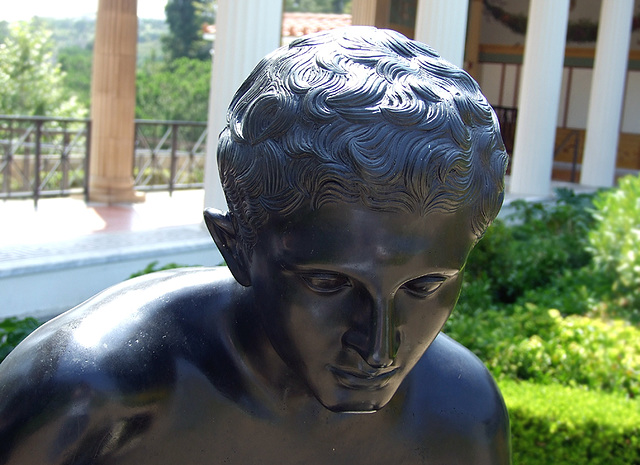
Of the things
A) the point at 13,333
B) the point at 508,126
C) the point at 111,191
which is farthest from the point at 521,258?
the point at 508,126

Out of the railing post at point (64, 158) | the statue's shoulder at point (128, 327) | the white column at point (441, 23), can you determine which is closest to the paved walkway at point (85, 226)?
the railing post at point (64, 158)

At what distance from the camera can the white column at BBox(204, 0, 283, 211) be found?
23.5 feet

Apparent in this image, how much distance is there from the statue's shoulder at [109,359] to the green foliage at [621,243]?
655cm

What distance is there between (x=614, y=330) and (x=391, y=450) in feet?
17.9

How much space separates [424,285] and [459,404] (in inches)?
12.7

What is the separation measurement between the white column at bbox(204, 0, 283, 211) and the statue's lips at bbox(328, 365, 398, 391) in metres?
6.24

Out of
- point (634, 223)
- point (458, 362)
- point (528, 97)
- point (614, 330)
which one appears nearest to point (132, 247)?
point (614, 330)

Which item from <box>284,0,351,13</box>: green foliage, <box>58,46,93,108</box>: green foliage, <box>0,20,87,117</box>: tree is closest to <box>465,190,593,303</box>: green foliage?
<box>0,20,87,117</box>: tree

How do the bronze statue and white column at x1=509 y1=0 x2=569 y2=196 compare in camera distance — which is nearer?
the bronze statue

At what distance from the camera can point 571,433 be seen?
4.36m

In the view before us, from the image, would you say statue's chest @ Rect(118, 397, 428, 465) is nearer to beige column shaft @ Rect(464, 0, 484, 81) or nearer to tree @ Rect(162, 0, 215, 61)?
beige column shaft @ Rect(464, 0, 484, 81)

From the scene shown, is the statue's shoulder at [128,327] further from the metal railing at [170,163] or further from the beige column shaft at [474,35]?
the beige column shaft at [474,35]

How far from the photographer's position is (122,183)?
10742 mm

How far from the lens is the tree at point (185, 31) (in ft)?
140
